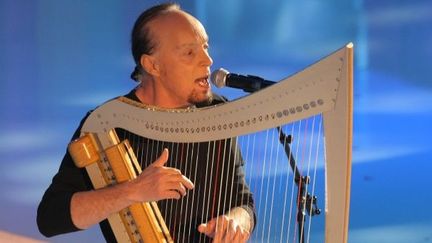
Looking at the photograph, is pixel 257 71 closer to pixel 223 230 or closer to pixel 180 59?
pixel 180 59

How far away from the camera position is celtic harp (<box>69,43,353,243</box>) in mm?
736

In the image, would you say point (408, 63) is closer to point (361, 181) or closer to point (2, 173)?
point (361, 181)

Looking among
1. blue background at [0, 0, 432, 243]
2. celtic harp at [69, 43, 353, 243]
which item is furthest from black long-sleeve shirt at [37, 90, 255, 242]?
blue background at [0, 0, 432, 243]

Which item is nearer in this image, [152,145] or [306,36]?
[152,145]

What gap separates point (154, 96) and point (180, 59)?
11 centimetres

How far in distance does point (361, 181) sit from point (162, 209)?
4.25 ft

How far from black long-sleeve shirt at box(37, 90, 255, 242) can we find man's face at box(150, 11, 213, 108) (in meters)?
0.12

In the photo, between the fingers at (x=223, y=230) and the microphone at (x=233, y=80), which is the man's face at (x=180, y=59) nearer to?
the microphone at (x=233, y=80)

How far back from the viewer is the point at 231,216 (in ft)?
3.58

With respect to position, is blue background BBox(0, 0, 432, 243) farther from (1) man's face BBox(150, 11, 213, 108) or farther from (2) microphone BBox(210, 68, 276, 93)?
(2) microphone BBox(210, 68, 276, 93)

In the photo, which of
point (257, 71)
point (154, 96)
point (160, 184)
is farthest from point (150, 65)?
point (257, 71)

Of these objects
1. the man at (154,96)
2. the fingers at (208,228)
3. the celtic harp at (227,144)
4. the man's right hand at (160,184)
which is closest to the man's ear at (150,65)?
the man at (154,96)

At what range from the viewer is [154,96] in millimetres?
1254

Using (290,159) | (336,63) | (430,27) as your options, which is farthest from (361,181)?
(336,63)
